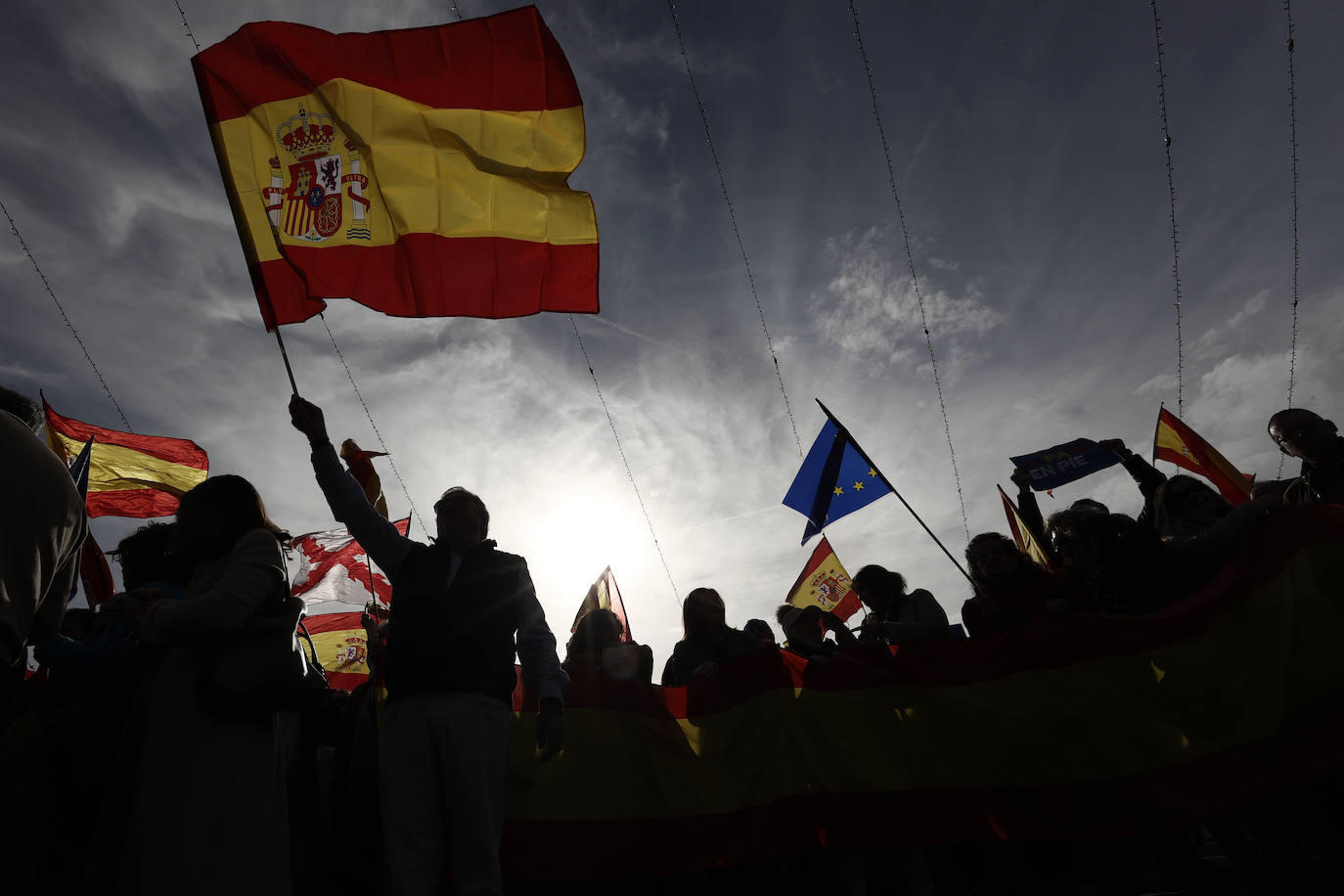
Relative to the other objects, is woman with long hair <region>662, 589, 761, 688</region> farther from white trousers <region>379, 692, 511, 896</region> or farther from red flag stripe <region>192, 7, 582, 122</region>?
red flag stripe <region>192, 7, 582, 122</region>

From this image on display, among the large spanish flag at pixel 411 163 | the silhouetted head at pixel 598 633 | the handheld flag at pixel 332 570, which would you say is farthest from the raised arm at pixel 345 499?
the handheld flag at pixel 332 570

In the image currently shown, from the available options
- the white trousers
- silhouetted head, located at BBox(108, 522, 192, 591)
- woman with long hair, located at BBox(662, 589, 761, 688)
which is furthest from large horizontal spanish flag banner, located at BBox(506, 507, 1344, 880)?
silhouetted head, located at BBox(108, 522, 192, 591)

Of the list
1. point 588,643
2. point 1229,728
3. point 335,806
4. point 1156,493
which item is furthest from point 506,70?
point 1229,728

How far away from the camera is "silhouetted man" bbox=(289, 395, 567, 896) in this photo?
98.0 inches

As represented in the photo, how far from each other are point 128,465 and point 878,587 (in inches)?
288

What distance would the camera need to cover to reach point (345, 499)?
3033mm

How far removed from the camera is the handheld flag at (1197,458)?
7391 mm

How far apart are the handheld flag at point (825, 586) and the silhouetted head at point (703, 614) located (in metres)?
5.98

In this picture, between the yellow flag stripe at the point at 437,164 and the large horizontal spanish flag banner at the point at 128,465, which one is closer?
the yellow flag stripe at the point at 437,164

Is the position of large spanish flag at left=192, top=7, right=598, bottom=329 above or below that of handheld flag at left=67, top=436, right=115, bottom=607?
above

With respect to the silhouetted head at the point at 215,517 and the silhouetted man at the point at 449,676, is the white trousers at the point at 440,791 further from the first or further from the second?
the silhouetted head at the point at 215,517

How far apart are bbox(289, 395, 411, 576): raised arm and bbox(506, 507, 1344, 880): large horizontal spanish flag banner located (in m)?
1.56

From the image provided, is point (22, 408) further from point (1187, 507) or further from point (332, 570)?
point (332, 570)

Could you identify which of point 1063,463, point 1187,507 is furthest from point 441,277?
point 1063,463
